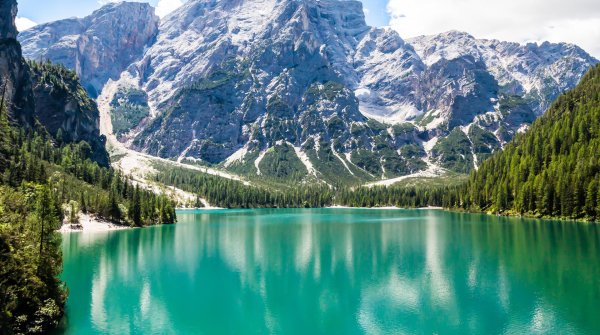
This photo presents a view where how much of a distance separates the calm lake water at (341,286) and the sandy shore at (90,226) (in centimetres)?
2756

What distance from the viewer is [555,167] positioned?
143 metres

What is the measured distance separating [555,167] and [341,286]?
120876 mm

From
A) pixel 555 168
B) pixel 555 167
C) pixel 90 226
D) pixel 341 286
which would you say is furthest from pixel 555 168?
pixel 90 226

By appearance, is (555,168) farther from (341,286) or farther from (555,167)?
(341,286)

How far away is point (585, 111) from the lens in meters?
156

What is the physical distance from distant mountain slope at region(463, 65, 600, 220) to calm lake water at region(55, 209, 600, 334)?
124ft

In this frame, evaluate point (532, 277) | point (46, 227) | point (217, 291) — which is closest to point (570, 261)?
point (532, 277)

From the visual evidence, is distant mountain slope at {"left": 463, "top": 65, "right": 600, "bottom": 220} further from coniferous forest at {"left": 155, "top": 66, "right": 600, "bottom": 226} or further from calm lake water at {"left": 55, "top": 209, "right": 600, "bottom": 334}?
calm lake water at {"left": 55, "top": 209, "right": 600, "bottom": 334}

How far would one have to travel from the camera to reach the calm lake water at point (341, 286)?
38656mm

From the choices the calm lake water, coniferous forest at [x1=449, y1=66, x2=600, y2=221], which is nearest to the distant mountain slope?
coniferous forest at [x1=449, y1=66, x2=600, y2=221]

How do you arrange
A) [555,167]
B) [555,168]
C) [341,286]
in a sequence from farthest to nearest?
[555,167] → [555,168] → [341,286]

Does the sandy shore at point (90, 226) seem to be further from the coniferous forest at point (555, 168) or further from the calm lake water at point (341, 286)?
the coniferous forest at point (555, 168)

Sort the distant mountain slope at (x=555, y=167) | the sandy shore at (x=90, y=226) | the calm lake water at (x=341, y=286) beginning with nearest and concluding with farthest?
1. the calm lake water at (x=341, y=286)
2. the sandy shore at (x=90, y=226)
3. the distant mountain slope at (x=555, y=167)

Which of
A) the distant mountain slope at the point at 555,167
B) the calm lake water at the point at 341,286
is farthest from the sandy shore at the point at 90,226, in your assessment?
the distant mountain slope at the point at 555,167
